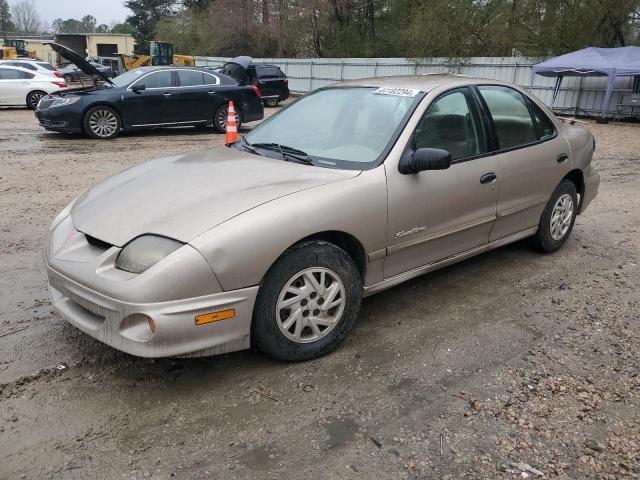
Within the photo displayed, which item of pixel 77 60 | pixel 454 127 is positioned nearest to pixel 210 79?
pixel 77 60

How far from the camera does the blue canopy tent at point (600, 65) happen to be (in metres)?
17.8

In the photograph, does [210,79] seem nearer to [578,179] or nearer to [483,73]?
[578,179]

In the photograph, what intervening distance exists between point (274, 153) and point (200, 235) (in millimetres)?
1268

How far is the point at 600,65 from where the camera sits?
18141mm

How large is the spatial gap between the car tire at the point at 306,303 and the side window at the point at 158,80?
1045 cm

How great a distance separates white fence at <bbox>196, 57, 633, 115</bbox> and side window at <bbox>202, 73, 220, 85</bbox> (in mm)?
5441

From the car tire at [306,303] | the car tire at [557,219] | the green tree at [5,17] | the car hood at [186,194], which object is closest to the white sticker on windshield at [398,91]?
the car hood at [186,194]

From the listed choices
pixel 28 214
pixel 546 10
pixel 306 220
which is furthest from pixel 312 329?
pixel 546 10

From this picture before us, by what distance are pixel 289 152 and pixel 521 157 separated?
1919 mm

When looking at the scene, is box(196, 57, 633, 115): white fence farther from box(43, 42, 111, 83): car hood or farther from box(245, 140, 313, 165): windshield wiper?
box(245, 140, 313, 165): windshield wiper

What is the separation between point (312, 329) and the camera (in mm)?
3238

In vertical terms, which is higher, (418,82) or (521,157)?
(418,82)

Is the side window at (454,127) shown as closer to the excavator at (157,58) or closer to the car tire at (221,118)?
the car tire at (221,118)

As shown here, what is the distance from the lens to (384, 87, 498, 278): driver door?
11.7 ft
